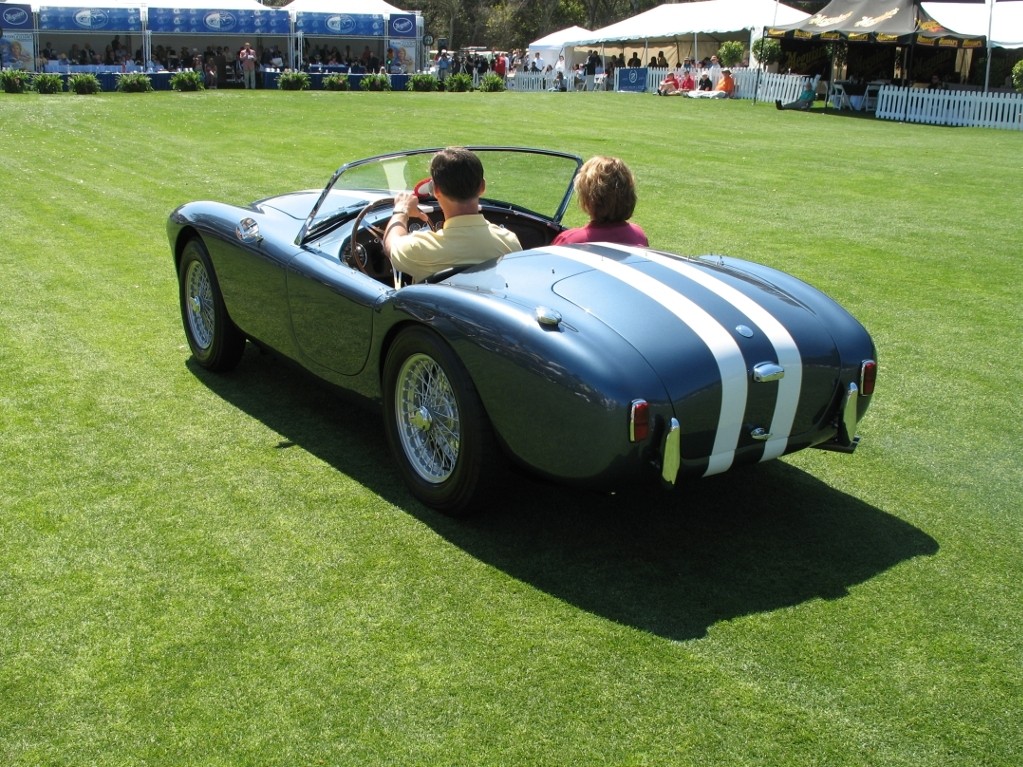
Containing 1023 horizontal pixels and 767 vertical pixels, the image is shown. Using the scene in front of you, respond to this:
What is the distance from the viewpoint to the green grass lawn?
117 inches

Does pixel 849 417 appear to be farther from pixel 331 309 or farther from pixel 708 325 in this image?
pixel 331 309

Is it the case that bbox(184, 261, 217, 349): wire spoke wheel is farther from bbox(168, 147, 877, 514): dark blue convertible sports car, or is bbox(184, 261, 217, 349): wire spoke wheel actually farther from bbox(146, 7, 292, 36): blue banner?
bbox(146, 7, 292, 36): blue banner

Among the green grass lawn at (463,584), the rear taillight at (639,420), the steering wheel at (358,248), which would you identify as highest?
the steering wheel at (358,248)

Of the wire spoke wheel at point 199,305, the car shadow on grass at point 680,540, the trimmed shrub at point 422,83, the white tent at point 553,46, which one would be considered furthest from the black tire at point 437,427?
the white tent at point 553,46

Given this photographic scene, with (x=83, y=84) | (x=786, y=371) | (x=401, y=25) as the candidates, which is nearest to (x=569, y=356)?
(x=786, y=371)

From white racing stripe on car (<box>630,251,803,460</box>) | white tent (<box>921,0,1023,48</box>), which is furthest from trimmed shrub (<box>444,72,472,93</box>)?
white racing stripe on car (<box>630,251,803,460</box>)

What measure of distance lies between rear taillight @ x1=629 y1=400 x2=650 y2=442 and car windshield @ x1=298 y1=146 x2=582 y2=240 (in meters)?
2.17

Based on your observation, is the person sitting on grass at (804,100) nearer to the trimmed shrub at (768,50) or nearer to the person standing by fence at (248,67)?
the trimmed shrub at (768,50)

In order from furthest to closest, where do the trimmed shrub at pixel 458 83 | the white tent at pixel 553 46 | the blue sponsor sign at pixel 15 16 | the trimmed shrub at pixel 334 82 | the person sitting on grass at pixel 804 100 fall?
the white tent at pixel 553 46 < the trimmed shrub at pixel 458 83 < the trimmed shrub at pixel 334 82 < the blue sponsor sign at pixel 15 16 < the person sitting on grass at pixel 804 100

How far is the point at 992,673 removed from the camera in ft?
10.7

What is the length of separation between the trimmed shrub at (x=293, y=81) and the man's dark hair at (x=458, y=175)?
1226 inches

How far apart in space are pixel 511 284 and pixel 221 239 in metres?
2.11

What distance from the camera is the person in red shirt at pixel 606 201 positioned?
4.77 metres

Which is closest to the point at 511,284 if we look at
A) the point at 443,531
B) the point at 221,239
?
the point at 443,531
